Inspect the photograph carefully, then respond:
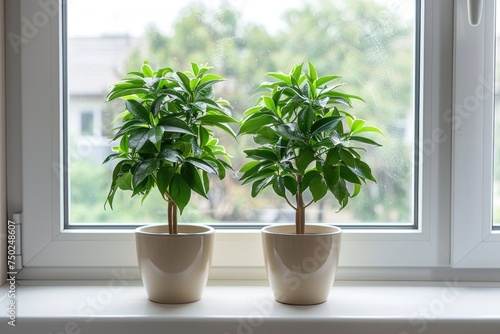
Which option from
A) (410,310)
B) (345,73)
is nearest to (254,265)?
(410,310)

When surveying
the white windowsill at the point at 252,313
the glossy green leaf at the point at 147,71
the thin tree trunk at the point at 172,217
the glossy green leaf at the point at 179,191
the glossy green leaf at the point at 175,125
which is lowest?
the white windowsill at the point at 252,313

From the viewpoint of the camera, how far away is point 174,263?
104cm

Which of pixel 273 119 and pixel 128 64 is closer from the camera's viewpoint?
pixel 273 119

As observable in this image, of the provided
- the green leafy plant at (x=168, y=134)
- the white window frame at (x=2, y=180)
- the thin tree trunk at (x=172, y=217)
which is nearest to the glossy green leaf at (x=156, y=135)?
the green leafy plant at (x=168, y=134)

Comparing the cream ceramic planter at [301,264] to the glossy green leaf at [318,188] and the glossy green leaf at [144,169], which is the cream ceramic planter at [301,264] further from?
the glossy green leaf at [144,169]

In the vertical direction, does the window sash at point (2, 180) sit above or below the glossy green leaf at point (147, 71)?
below

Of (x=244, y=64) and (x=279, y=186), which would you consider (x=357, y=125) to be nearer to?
(x=279, y=186)

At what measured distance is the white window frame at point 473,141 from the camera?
116 centimetres

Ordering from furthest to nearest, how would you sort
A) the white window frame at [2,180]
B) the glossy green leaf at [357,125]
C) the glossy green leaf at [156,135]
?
the white window frame at [2,180] → the glossy green leaf at [357,125] → the glossy green leaf at [156,135]

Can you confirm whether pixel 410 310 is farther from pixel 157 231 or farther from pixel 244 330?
pixel 157 231

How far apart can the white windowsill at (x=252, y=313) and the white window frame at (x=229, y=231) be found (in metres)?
0.07

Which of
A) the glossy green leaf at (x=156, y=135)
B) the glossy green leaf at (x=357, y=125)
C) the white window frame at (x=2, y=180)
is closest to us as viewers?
the glossy green leaf at (x=156, y=135)

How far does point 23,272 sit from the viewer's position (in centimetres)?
120

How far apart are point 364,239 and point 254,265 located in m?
0.22
